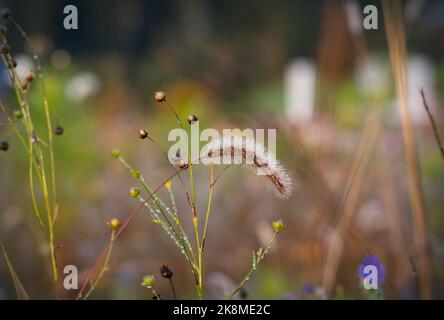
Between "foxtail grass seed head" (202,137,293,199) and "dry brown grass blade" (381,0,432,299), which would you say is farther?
"dry brown grass blade" (381,0,432,299)

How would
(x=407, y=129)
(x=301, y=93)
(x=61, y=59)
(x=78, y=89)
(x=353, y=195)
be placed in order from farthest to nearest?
(x=301, y=93), (x=61, y=59), (x=78, y=89), (x=353, y=195), (x=407, y=129)

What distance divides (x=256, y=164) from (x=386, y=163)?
2.97 ft

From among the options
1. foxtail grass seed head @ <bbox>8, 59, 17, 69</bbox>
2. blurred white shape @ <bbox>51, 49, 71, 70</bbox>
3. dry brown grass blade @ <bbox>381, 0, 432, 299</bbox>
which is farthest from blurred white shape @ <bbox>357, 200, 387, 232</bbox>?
foxtail grass seed head @ <bbox>8, 59, 17, 69</bbox>

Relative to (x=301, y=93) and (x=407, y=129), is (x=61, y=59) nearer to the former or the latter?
(x=407, y=129)

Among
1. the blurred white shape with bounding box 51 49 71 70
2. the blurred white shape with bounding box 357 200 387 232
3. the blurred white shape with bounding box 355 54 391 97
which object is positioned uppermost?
the blurred white shape with bounding box 51 49 71 70

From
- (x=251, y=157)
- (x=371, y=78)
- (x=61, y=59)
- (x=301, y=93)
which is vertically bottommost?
(x=251, y=157)

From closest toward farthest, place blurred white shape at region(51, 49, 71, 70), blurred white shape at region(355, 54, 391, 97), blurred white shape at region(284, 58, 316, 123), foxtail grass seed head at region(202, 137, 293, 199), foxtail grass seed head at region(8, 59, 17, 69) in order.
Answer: foxtail grass seed head at region(202, 137, 293, 199) < foxtail grass seed head at region(8, 59, 17, 69) < blurred white shape at region(355, 54, 391, 97) < blurred white shape at region(51, 49, 71, 70) < blurred white shape at region(284, 58, 316, 123)

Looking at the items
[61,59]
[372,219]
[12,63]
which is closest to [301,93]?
[61,59]

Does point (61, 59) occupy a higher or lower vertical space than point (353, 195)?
higher

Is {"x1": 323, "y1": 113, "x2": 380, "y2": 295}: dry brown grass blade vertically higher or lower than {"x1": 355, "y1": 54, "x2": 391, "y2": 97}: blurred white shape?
lower

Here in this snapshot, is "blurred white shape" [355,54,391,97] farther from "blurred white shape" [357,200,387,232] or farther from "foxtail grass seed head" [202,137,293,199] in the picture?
"foxtail grass seed head" [202,137,293,199]

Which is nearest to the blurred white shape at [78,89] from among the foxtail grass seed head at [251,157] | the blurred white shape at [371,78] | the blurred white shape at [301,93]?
the blurred white shape at [371,78]

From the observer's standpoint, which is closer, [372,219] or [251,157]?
[251,157]
